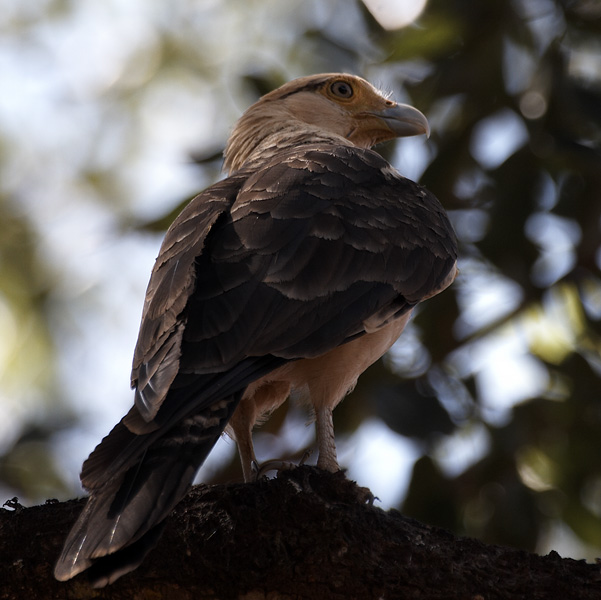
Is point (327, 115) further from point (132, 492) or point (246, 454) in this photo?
point (132, 492)

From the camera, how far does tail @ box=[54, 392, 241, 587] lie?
135 inches

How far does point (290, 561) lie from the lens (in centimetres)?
397

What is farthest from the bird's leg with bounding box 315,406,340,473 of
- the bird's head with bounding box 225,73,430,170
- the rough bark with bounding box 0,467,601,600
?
the bird's head with bounding box 225,73,430,170

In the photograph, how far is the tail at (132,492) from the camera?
3420mm

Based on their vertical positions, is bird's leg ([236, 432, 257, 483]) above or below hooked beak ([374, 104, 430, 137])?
below

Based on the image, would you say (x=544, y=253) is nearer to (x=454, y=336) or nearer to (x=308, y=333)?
(x=454, y=336)

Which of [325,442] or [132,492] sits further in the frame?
[325,442]

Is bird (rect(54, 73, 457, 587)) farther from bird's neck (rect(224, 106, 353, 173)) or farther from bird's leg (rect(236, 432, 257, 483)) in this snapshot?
bird's neck (rect(224, 106, 353, 173))

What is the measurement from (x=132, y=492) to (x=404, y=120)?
4160 millimetres

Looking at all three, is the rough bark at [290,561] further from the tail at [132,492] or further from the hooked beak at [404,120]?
the hooked beak at [404,120]

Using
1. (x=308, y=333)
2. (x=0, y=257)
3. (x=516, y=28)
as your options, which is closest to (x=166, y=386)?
(x=308, y=333)

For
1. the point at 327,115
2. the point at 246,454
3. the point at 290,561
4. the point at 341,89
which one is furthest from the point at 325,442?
the point at 341,89

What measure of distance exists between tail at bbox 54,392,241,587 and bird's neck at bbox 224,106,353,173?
2971 mm

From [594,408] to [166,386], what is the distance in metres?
4.47
